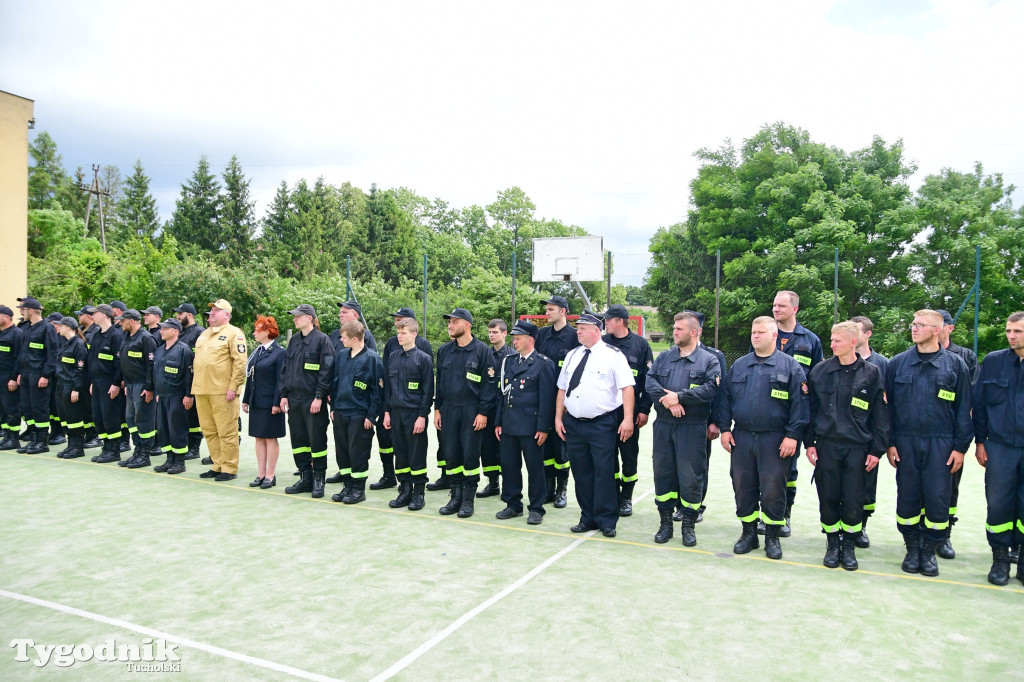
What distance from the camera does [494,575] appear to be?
485 cm

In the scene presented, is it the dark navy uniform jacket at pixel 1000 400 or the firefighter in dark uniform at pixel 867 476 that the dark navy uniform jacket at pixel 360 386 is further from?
the dark navy uniform jacket at pixel 1000 400

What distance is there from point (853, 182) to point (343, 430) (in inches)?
911

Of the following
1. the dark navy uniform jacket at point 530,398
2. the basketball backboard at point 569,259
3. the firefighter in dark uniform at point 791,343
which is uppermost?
the basketball backboard at point 569,259

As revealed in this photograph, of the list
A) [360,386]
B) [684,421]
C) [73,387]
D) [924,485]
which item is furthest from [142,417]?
[924,485]

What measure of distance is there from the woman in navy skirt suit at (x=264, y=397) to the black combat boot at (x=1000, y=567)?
6.37 m

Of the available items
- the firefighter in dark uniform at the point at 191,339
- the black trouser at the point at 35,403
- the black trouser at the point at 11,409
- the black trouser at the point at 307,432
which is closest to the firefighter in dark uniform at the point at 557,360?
the black trouser at the point at 307,432

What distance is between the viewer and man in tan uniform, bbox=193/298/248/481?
25.6 ft

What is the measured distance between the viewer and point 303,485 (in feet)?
24.3

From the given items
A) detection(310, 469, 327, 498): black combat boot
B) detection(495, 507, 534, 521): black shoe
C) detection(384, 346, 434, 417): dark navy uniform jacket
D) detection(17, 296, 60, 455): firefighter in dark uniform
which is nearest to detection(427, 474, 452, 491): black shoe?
detection(310, 469, 327, 498): black combat boot

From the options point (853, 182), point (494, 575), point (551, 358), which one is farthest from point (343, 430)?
point (853, 182)

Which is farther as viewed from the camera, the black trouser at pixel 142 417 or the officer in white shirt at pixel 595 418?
the black trouser at pixel 142 417

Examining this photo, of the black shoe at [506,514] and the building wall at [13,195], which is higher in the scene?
the building wall at [13,195]

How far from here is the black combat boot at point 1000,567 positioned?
15.8 feet

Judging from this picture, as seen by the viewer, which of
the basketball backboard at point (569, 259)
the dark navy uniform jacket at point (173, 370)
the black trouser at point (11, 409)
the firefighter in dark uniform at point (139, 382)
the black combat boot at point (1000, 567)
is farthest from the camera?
the basketball backboard at point (569, 259)
